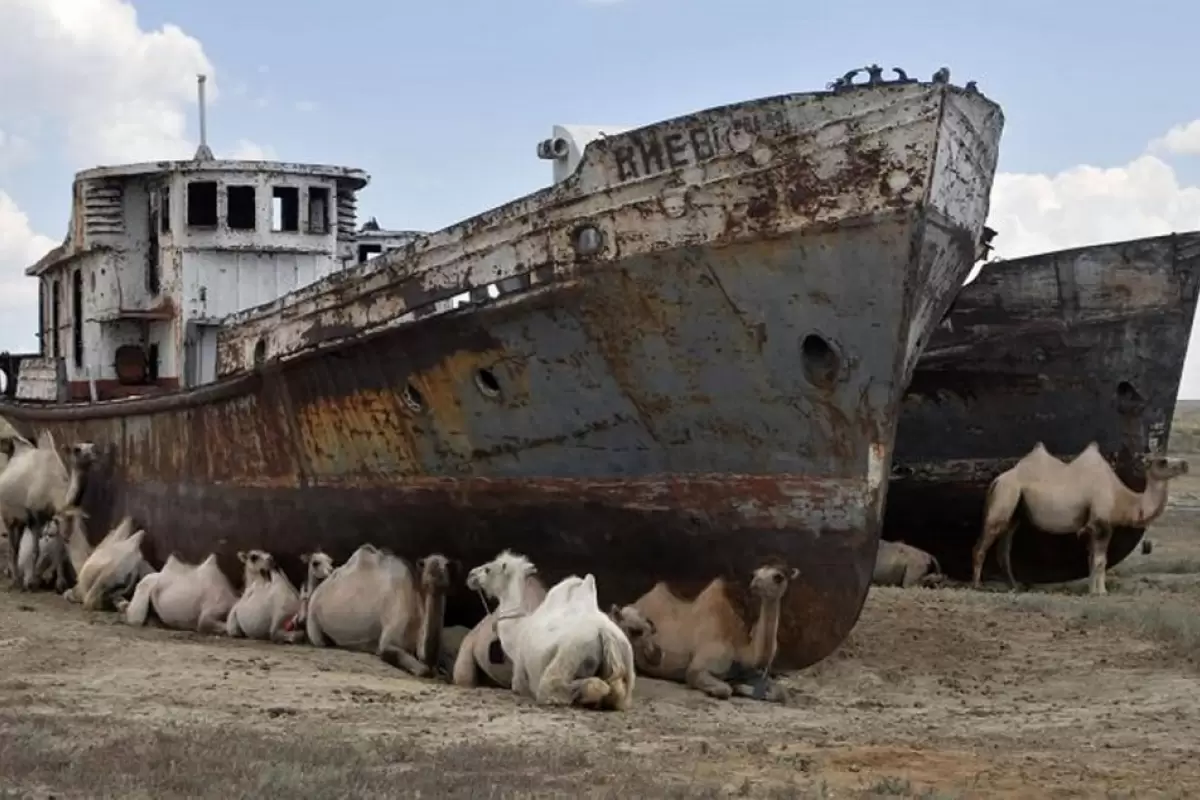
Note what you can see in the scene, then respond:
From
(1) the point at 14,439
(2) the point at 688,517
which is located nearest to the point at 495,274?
(2) the point at 688,517

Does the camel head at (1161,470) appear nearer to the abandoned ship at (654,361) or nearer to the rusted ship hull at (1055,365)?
the rusted ship hull at (1055,365)

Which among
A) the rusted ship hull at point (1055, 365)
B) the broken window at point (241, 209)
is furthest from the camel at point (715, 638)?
the broken window at point (241, 209)

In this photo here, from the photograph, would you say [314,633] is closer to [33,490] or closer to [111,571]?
[111,571]

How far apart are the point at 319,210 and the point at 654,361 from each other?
21.4ft

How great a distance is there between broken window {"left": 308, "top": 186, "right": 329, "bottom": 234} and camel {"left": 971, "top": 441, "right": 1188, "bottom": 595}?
6.14 m

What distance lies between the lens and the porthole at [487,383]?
35.5 ft

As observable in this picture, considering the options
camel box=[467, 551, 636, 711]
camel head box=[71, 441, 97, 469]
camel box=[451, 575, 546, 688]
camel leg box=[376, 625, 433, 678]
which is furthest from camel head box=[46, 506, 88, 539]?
camel box=[467, 551, 636, 711]

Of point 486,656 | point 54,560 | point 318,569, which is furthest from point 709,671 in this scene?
point 54,560

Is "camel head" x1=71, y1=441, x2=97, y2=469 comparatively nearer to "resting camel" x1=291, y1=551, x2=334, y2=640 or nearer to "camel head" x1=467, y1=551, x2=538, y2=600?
"resting camel" x1=291, y1=551, x2=334, y2=640

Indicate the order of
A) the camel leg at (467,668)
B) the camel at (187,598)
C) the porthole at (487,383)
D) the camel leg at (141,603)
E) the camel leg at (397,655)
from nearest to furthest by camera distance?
the camel leg at (467,668), the camel leg at (397,655), the porthole at (487,383), the camel at (187,598), the camel leg at (141,603)

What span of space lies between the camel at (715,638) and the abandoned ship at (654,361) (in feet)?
0.94

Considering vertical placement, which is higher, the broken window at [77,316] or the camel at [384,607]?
the broken window at [77,316]

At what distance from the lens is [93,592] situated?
1363cm

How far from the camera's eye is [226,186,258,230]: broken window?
15727mm
